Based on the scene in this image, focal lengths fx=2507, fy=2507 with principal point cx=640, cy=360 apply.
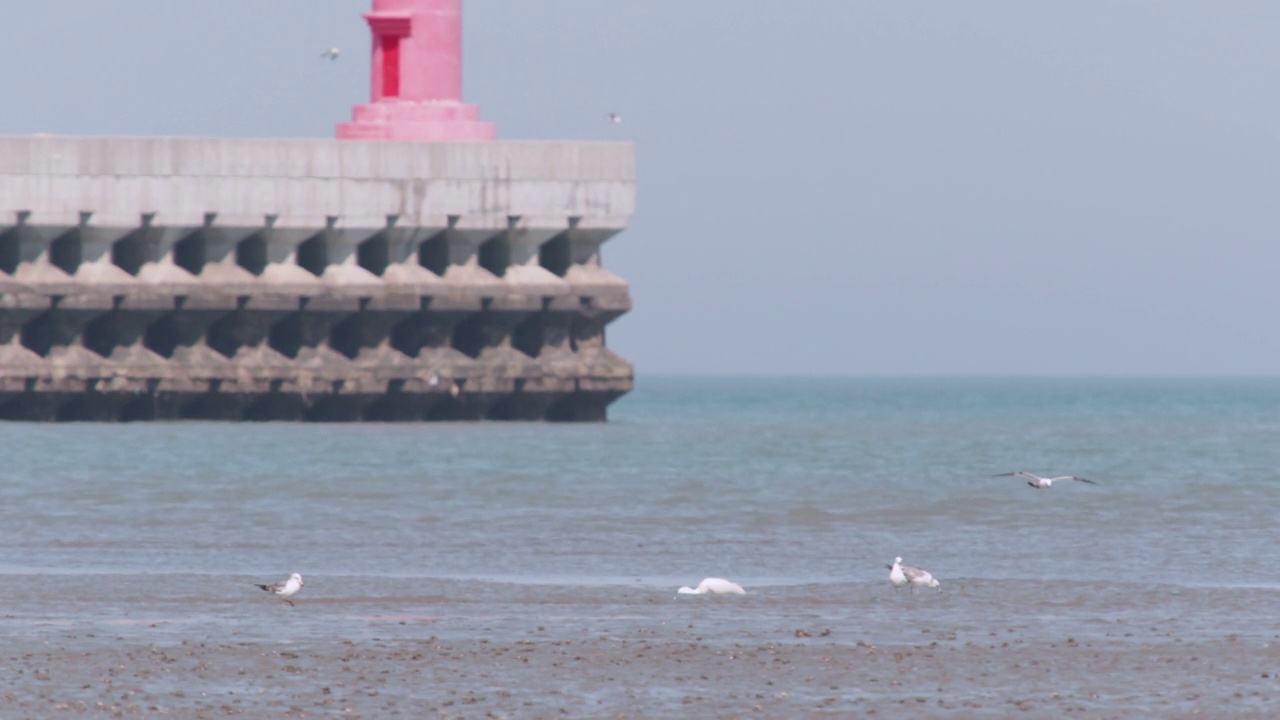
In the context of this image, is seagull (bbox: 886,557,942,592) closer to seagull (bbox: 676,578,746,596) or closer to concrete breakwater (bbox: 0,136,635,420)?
seagull (bbox: 676,578,746,596)

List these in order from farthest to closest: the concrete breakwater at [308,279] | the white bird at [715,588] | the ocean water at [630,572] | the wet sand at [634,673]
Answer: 1. the concrete breakwater at [308,279]
2. the white bird at [715,588]
3. the ocean water at [630,572]
4. the wet sand at [634,673]

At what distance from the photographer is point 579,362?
206ft

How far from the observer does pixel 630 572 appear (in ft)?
83.4

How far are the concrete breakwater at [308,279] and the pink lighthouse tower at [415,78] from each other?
1263mm

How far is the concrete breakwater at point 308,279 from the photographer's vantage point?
58500 mm

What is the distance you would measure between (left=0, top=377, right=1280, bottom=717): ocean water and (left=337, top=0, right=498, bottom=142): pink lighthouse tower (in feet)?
39.0

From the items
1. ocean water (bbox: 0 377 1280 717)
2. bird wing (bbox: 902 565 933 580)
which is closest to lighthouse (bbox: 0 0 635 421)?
ocean water (bbox: 0 377 1280 717)

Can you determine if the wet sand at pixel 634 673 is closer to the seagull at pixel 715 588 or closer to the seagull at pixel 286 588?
the seagull at pixel 286 588

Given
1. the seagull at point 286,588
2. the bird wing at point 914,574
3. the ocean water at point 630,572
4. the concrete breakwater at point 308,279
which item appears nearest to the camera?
the ocean water at point 630,572

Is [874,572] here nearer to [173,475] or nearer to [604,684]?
[604,684]

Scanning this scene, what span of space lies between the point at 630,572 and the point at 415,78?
3792cm

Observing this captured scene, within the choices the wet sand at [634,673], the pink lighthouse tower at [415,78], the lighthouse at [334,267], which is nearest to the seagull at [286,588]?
the wet sand at [634,673]

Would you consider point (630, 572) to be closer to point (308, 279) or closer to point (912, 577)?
point (912, 577)

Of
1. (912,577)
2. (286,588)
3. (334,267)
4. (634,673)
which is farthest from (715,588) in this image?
(334,267)
